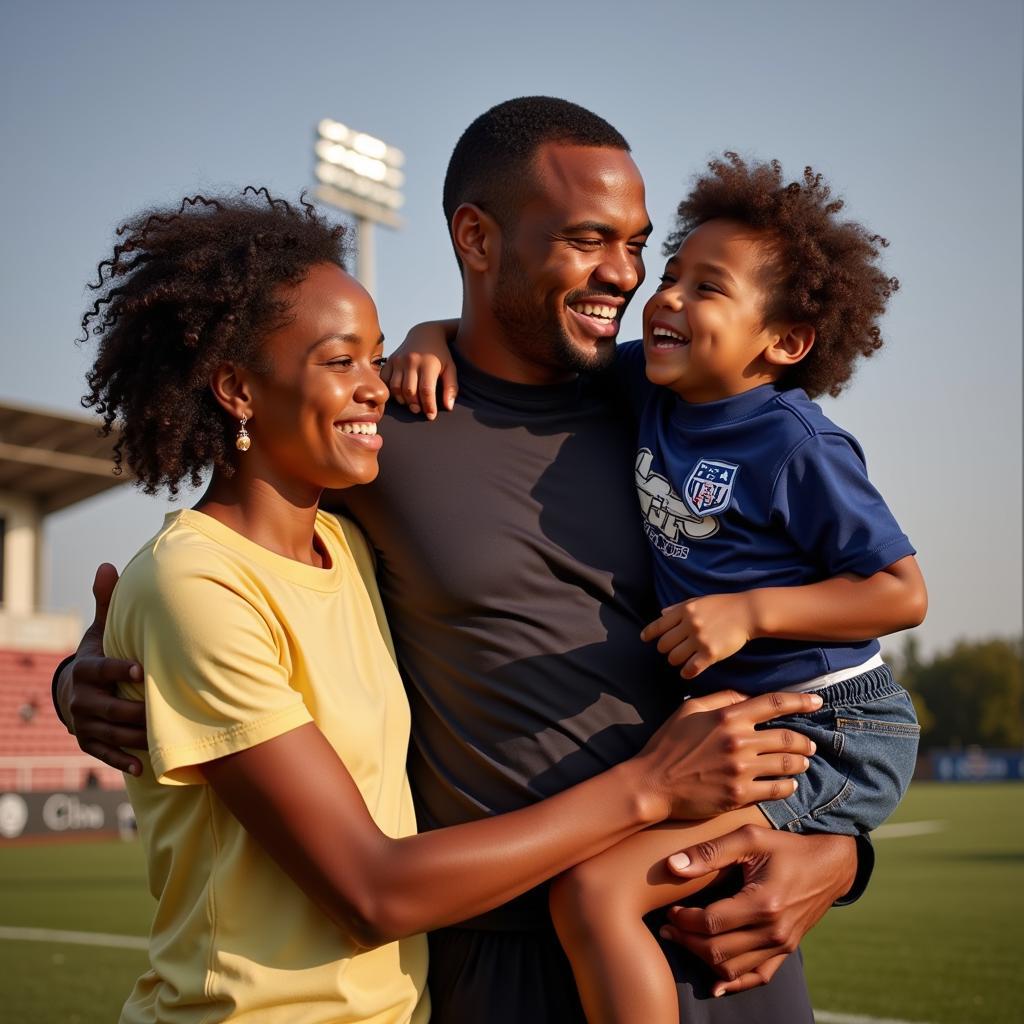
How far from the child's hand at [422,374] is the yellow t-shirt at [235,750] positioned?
1.88 ft

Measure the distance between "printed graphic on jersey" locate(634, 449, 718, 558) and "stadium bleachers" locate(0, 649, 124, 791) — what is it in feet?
93.7

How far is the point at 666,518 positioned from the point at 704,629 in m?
0.39

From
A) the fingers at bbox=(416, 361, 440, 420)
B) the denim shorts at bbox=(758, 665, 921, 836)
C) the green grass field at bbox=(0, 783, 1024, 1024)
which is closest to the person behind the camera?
the denim shorts at bbox=(758, 665, 921, 836)

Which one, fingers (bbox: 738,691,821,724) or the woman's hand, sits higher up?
fingers (bbox: 738,691,821,724)

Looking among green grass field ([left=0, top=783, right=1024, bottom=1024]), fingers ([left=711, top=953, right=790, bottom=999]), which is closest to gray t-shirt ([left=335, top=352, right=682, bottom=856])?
fingers ([left=711, top=953, right=790, bottom=999])

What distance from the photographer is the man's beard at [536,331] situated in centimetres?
277

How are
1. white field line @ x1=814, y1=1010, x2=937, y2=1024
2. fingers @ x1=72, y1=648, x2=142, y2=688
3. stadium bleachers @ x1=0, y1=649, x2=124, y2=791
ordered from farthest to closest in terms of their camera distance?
stadium bleachers @ x1=0, y1=649, x2=124, y2=791, white field line @ x1=814, y1=1010, x2=937, y2=1024, fingers @ x1=72, y1=648, x2=142, y2=688

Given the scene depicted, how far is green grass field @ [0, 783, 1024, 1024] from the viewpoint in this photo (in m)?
7.19

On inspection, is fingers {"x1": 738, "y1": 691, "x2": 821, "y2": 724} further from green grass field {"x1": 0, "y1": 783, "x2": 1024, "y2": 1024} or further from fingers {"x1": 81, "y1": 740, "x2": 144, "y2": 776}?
green grass field {"x1": 0, "y1": 783, "x2": 1024, "y2": 1024}

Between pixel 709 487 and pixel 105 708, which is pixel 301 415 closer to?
pixel 105 708

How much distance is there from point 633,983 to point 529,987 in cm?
26

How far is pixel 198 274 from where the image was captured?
2396 millimetres

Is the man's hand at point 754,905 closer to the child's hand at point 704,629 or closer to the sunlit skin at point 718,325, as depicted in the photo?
the child's hand at point 704,629

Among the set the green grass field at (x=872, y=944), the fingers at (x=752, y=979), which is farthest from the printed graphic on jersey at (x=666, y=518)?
the green grass field at (x=872, y=944)
